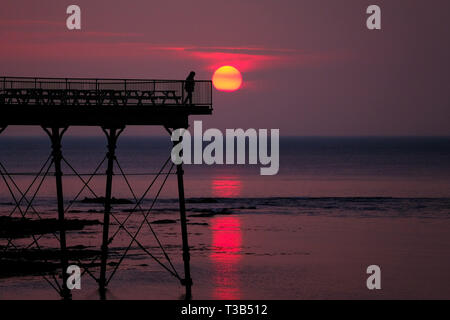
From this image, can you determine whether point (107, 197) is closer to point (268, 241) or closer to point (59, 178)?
point (59, 178)

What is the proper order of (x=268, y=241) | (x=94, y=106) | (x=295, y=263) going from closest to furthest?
(x=94, y=106)
(x=295, y=263)
(x=268, y=241)

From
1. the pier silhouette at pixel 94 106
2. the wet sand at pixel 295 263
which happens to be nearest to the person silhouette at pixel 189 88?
the pier silhouette at pixel 94 106

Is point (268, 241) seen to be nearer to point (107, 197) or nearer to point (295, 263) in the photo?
point (295, 263)

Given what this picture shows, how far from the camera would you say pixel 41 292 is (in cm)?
4784

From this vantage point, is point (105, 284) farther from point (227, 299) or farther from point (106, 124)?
point (106, 124)

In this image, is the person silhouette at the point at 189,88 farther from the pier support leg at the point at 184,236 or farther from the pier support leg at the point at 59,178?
the pier support leg at the point at 59,178

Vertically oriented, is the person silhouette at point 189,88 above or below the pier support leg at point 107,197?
above

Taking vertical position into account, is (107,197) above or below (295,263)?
above

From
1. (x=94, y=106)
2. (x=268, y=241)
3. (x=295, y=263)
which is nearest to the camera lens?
(x=94, y=106)

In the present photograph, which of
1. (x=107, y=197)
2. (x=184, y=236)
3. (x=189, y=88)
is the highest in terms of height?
(x=189, y=88)

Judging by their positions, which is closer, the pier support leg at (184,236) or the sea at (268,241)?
the pier support leg at (184,236)

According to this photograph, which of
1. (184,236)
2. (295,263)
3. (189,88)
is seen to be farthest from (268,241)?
(189,88)

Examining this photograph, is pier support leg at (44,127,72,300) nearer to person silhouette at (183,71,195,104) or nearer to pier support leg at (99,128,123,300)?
pier support leg at (99,128,123,300)

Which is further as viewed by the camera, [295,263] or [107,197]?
[295,263]
